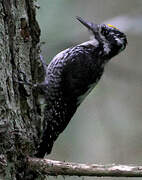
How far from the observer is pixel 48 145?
3.08m

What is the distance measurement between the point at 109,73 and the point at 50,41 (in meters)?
0.97

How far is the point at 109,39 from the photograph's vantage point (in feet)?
13.4

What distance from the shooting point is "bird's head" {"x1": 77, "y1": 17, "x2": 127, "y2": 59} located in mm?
4013

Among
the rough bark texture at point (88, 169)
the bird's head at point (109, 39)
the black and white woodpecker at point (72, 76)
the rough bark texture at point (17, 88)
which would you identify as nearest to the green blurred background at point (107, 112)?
the bird's head at point (109, 39)

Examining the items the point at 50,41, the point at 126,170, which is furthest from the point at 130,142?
the point at 126,170

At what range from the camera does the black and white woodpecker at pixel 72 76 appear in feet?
11.8

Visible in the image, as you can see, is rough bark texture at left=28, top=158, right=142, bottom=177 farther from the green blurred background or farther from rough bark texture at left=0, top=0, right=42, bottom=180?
the green blurred background

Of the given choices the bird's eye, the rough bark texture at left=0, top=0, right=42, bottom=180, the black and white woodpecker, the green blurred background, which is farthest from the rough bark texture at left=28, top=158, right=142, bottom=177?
the green blurred background

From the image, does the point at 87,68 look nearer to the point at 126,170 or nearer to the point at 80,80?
the point at 80,80

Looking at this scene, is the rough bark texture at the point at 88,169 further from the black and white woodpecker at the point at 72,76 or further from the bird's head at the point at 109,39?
the bird's head at the point at 109,39

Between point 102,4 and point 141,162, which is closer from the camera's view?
point 141,162

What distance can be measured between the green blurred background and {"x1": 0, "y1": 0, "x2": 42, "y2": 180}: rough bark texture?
2.29m

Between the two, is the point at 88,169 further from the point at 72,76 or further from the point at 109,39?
the point at 109,39

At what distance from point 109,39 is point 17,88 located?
5.72 feet
